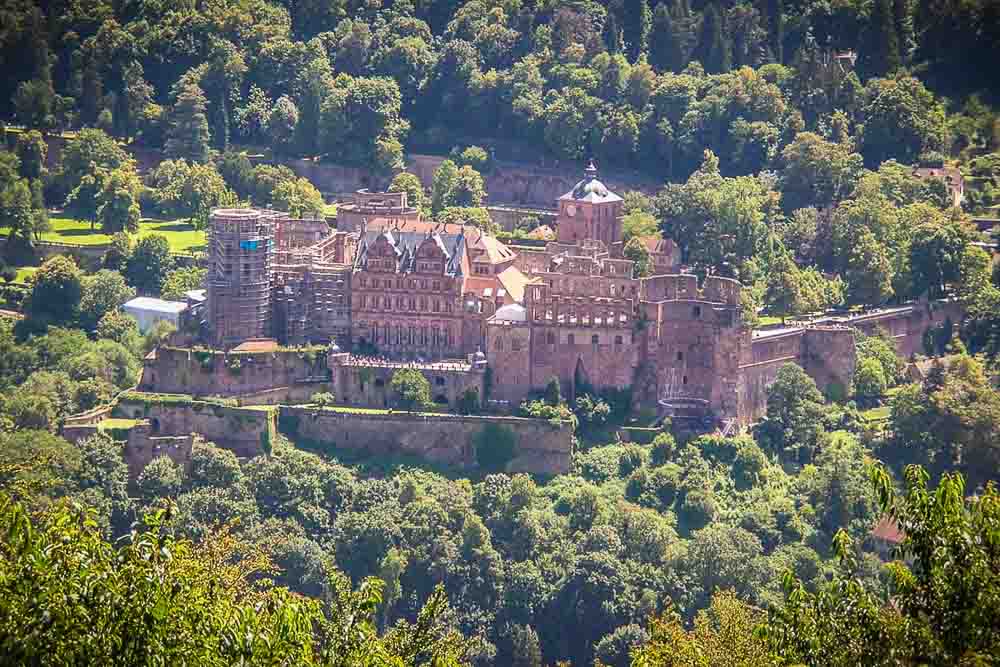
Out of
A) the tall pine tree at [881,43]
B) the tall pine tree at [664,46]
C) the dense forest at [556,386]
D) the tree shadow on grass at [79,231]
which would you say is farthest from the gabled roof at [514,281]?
the tall pine tree at [881,43]

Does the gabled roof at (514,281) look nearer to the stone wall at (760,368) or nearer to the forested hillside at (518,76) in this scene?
the stone wall at (760,368)

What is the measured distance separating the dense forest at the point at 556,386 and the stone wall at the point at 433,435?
2.30ft

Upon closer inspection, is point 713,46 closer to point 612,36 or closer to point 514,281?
point 612,36

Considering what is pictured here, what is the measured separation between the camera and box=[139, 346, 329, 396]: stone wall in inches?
2990

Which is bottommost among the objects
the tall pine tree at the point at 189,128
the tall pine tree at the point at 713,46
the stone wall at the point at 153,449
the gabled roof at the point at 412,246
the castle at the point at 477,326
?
the stone wall at the point at 153,449

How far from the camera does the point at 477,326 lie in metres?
76.9

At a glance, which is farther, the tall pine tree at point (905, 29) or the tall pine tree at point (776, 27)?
the tall pine tree at point (776, 27)

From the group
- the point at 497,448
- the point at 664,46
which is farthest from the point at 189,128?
the point at 497,448

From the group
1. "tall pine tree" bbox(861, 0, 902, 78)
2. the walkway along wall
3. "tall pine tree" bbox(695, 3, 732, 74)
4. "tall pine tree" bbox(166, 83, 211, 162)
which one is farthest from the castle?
"tall pine tree" bbox(861, 0, 902, 78)

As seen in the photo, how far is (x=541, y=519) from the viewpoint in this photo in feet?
234

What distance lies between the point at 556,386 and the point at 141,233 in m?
25.2

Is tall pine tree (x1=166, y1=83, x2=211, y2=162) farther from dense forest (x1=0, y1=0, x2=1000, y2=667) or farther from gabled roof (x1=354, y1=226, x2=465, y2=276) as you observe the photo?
gabled roof (x1=354, y1=226, x2=465, y2=276)

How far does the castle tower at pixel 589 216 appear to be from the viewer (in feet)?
271

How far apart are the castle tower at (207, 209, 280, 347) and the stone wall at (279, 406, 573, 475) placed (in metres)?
4.08
